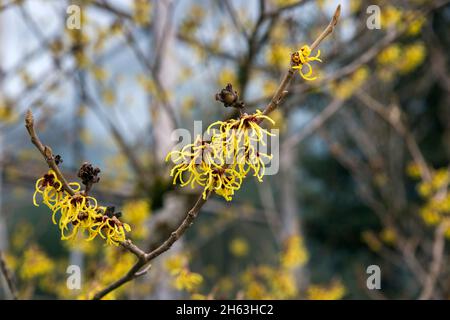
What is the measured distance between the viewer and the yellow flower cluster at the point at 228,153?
838 millimetres

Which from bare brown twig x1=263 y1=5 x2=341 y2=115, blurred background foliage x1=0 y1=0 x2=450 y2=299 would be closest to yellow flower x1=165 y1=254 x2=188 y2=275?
blurred background foliage x1=0 y1=0 x2=450 y2=299

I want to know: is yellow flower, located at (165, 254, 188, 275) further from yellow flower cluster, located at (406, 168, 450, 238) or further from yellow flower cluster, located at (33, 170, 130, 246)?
yellow flower cluster, located at (406, 168, 450, 238)

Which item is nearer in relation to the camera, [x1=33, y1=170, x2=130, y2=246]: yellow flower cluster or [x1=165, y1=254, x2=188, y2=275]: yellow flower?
[x1=33, y1=170, x2=130, y2=246]: yellow flower cluster

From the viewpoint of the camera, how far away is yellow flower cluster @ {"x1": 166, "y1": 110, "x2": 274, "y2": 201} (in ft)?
2.75

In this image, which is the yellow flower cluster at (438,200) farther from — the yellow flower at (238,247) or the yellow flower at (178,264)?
the yellow flower at (238,247)

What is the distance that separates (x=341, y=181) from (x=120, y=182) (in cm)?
714

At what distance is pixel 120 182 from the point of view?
382 centimetres

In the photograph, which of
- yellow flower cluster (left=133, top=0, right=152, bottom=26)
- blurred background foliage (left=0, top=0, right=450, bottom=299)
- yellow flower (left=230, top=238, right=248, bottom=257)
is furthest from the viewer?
yellow flower (left=230, top=238, right=248, bottom=257)

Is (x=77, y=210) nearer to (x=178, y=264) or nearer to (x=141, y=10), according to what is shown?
(x=178, y=264)

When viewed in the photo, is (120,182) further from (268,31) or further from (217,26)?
(268,31)

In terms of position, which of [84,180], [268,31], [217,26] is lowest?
A: [84,180]

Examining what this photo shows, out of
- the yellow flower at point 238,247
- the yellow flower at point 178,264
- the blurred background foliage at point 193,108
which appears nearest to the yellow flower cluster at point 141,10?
the blurred background foliage at point 193,108
